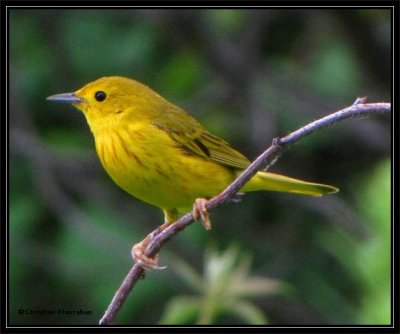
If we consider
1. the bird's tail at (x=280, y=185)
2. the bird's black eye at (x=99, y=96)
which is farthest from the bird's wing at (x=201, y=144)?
the bird's black eye at (x=99, y=96)

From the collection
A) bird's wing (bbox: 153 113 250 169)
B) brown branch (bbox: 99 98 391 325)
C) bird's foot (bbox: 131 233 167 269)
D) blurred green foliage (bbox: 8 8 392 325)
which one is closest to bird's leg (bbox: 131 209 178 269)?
bird's foot (bbox: 131 233 167 269)

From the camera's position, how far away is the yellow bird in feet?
14.8

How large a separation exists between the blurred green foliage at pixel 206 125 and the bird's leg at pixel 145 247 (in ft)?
6.71

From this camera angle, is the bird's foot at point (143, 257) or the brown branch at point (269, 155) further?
the bird's foot at point (143, 257)

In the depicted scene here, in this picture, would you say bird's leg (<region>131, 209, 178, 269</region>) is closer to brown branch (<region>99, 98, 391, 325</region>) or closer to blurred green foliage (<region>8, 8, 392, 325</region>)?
brown branch (<region>99, 98, 391, 325</region>)

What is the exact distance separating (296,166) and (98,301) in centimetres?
176

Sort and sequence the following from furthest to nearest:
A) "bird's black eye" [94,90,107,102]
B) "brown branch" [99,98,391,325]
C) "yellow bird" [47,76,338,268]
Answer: "bird's black eye" [94,90,107,102], "yellow bird" [47,76,338,268], "brown branch" [99,98,391,325]

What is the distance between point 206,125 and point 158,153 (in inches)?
121

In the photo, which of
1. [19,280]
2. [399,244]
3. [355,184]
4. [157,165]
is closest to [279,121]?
[355,184]

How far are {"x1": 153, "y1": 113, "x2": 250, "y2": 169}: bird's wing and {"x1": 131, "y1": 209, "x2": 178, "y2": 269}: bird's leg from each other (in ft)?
0.99

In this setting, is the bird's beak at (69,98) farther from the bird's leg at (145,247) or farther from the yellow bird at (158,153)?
the bird's leg at (145,247)

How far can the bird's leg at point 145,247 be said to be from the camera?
3835 millimetres

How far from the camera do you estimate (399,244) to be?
3773mm

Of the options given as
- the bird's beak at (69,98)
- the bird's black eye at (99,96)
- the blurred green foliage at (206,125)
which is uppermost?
the bird's beak at (69,98)
